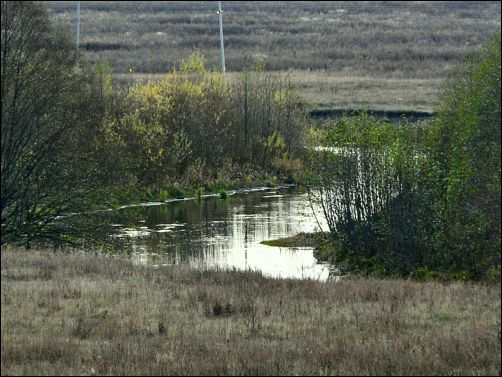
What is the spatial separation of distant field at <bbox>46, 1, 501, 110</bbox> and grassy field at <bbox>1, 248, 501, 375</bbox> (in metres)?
47.9

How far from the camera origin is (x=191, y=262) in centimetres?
2689

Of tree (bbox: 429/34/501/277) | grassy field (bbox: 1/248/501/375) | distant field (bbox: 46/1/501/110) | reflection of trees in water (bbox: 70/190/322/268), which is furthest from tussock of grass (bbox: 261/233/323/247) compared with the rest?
distant field (bbox: 46/1/501/110)

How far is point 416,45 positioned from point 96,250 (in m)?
85.1

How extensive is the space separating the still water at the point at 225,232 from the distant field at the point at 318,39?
1162 inches

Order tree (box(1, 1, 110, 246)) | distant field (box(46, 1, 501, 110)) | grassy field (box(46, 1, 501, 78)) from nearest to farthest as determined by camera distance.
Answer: tree (box(1, 1, 110, 246)) → distant field (box(46, 1, 501, 110)) → grassy field (box(46, 1, 501, 78))

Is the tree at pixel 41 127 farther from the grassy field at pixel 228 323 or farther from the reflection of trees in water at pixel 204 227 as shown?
the grassy field at pixel 228 323

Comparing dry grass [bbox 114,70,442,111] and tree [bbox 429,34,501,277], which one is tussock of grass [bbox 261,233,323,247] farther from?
dry grass [bbox 114,70,442,111]

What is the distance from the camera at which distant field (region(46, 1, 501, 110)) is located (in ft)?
261

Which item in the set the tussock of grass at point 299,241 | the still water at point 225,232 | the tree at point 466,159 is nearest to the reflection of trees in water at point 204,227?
the still water at point 225,232

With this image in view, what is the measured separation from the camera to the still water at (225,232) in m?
27.3

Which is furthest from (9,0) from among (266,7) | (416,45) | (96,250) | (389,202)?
(266,7)

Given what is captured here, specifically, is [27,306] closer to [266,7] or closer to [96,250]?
[96,250]

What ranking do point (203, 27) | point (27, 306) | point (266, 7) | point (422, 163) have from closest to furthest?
1. point (27, 306)
2. point (422, 163)
3. point (203, 27)
4. point (266, 7)

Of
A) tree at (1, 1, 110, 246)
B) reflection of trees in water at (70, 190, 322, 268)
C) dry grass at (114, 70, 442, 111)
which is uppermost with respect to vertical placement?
tree at (1, 1, 110, 246)
